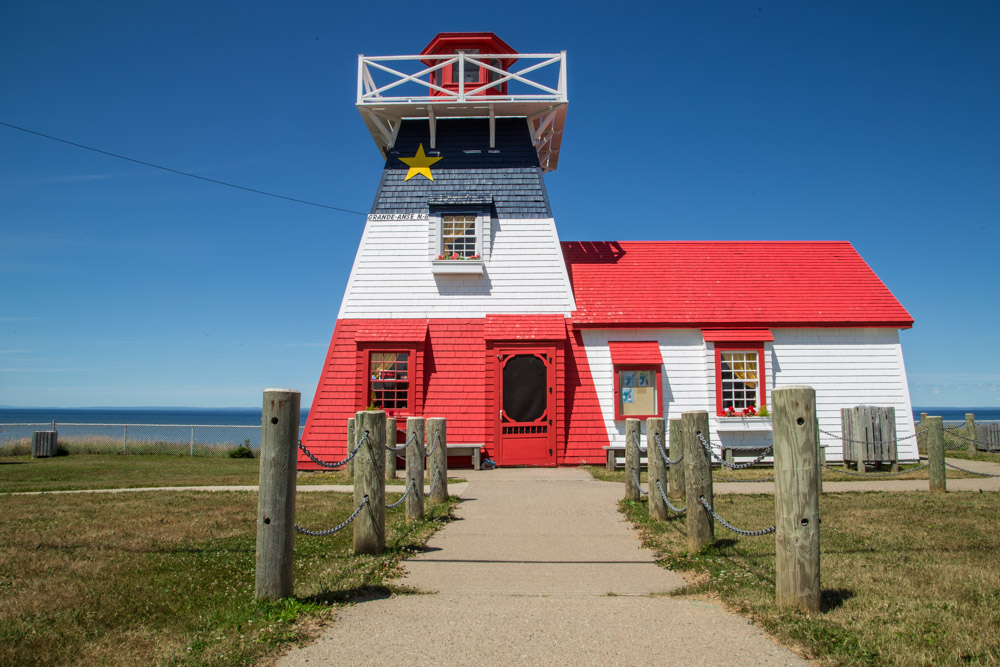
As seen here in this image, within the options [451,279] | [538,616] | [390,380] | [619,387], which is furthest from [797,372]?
[538,616]

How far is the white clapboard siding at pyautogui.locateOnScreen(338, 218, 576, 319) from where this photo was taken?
1784 cm

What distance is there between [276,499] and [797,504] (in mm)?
3873

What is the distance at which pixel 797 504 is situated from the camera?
5047 mm

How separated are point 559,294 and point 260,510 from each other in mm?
13329

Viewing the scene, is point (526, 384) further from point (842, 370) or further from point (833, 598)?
point (833, 598)

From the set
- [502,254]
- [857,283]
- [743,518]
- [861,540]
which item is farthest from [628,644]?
[857,283]

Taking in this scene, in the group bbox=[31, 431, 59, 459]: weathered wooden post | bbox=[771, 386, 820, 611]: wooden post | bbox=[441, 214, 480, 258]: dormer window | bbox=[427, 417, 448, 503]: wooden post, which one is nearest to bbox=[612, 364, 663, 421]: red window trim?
bbox=[441, 214, 480, 258]: dormer window

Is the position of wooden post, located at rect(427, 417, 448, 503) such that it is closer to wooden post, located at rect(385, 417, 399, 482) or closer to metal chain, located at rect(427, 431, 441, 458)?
metal chain, located at rect(427, 431, 441, 458)

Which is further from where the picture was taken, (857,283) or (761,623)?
(857,283)

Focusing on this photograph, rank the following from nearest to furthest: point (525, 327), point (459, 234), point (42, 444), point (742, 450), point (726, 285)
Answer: point (525, 327) → point (742, 450) → point (459, 234) → point (726, 285) → point (42, 444)

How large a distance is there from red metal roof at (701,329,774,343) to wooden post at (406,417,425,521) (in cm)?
1078

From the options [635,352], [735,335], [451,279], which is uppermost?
[451,279]

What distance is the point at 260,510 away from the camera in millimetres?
5309

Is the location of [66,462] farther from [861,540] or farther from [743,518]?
[861,540]
